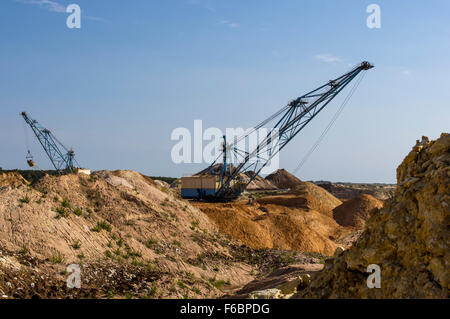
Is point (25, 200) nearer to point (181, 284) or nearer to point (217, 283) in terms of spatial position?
point (181, 284)

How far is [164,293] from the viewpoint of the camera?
12203mm

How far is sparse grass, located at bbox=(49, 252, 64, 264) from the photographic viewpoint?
39.0 ft

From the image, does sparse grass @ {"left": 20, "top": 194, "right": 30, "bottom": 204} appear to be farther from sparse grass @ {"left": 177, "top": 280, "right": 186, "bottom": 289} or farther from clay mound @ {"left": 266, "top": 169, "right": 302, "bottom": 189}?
clay mound @ {"left": 266, "top": 169, "right": 302, "bottom": 189}

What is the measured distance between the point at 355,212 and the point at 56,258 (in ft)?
108

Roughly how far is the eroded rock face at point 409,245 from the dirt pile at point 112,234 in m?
6.10

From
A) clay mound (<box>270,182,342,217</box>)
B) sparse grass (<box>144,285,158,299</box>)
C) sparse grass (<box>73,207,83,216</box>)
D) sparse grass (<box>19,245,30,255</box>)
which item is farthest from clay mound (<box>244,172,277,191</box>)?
sparse grass (<box>19,245,30,255</box>)

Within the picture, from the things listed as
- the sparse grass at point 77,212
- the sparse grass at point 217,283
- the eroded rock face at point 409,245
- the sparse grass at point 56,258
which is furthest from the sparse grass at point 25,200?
the eroded rock face at point 409,245

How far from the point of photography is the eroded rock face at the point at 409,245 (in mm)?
6457

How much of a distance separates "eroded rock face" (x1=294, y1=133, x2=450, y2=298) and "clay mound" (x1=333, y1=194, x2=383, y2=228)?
31.5 meters

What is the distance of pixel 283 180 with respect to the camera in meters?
80.9

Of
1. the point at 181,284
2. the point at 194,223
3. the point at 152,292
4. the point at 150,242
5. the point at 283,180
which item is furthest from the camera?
the point at 283,180

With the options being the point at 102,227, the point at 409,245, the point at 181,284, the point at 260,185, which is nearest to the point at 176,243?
the point at 102,227

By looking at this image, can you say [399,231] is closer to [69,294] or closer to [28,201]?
[69,294]

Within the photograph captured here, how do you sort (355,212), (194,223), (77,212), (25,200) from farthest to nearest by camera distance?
(355,212), (194,223), (77,212), (25,200)
